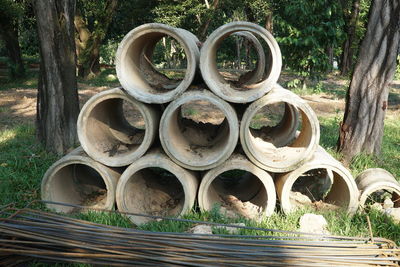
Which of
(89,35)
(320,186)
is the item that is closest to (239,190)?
(320,186)

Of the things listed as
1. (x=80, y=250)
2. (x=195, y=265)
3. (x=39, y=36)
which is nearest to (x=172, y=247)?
(x=195, y=265)

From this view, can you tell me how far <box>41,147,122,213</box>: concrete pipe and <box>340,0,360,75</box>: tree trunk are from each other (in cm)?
1208

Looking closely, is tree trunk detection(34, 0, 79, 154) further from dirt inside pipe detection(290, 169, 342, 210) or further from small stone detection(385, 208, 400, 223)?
small stone detection(385, 208, 400, 223)

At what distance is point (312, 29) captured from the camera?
23.6 ft

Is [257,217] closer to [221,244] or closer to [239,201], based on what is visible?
[239,201]

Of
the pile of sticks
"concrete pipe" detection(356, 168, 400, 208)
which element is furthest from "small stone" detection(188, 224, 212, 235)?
"concrete pipe" detection(356, 168, 400, 208)

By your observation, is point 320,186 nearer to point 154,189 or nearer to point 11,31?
point 154,189

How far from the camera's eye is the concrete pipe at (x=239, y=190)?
11.5 ft

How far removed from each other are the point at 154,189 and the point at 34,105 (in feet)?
Result: 18.2

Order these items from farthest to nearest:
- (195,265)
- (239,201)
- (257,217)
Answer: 1. (239,201)
2. (257,217)
3. (195,265)

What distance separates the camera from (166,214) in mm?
3760

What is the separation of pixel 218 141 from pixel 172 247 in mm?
1711

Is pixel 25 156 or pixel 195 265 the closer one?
pixel 195 265

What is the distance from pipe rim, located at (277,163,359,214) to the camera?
138 inches
